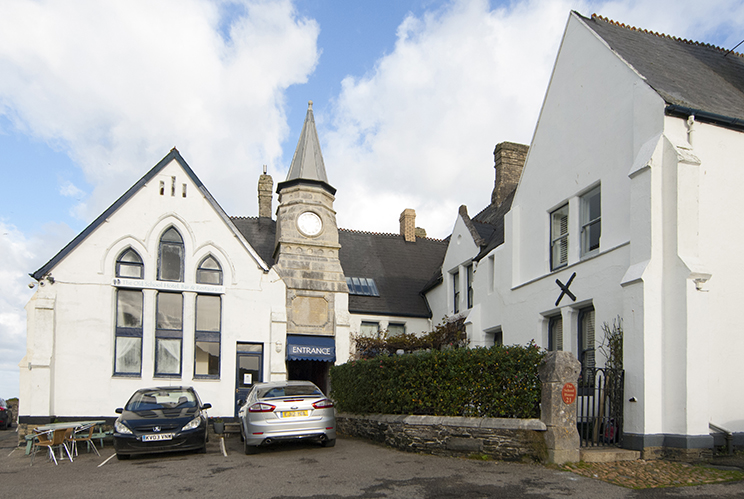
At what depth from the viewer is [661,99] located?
11539 millimetres

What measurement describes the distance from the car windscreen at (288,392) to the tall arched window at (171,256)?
833cm

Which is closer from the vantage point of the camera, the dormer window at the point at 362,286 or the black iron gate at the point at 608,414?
the black iron gate at the point at 608,414

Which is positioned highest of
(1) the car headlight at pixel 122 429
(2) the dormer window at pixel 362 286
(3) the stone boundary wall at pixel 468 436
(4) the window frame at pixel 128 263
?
(4) the window frame at pixel 128 263

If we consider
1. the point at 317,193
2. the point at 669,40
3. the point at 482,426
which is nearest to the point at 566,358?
the point at 482,426

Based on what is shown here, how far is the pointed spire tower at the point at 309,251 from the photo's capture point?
21.8 m

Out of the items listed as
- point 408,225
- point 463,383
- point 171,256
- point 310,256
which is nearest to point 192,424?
point 463,383

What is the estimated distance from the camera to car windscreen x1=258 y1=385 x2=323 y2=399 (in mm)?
12984

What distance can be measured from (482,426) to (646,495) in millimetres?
3287

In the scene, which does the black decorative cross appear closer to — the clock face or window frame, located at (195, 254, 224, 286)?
the clock face

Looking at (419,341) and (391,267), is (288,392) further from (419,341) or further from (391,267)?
(391,267)

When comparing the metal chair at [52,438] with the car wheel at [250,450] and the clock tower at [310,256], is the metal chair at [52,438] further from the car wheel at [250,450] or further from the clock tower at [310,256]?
the clock tower at [310,256]

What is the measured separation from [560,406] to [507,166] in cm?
1523

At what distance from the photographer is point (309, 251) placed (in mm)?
22422

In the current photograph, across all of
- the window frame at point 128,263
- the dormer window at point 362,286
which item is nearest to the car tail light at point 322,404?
the window frame at point 128,263
